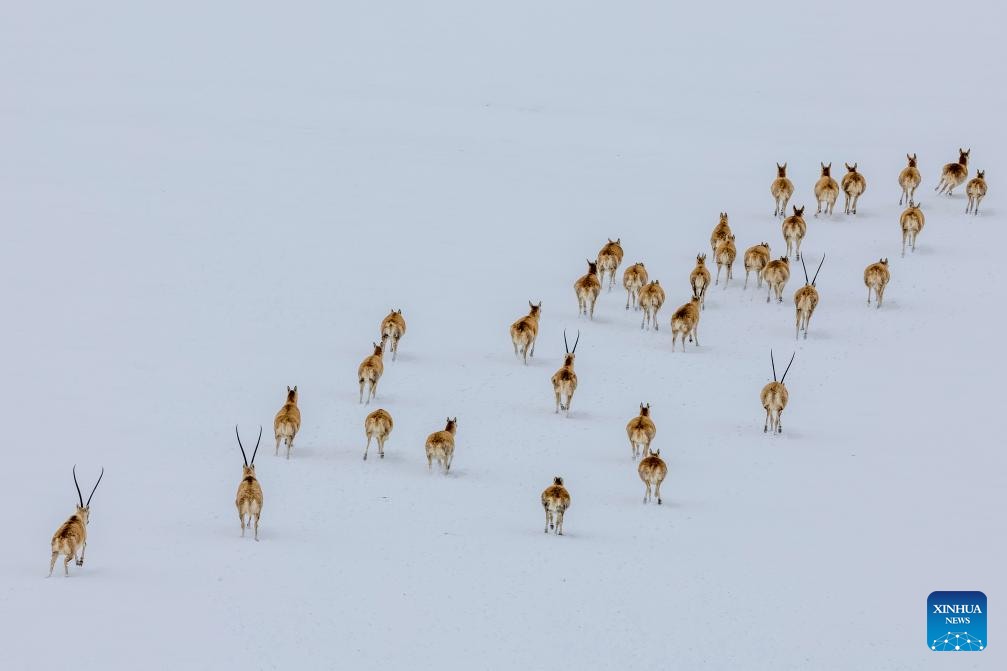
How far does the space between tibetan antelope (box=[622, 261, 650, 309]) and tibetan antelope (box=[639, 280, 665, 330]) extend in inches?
35.8

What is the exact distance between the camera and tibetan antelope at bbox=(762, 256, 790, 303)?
28.3 m

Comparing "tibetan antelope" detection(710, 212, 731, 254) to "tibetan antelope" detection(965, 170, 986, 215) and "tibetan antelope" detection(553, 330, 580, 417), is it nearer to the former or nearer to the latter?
"tibetan antelope" detection(965, 170, 986, 215)

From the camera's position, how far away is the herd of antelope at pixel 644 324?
18531mm

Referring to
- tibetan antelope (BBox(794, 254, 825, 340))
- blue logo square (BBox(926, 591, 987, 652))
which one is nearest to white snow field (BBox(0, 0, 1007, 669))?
blue logo square (BBox(926, 591, 987, 652))

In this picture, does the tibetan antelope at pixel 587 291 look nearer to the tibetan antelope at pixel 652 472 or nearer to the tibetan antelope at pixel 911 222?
the tibetan antelope at pixel 911 222

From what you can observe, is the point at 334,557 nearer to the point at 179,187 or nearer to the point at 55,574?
the point at 55,574

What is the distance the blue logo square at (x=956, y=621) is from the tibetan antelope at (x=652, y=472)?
13.1 feet

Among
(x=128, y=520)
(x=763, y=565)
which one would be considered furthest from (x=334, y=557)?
(x=763, y=565)

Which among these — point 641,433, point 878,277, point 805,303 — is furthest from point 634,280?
point 641,433

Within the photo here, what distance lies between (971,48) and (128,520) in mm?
43971

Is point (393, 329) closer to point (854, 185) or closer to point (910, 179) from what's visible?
point (854, 185)

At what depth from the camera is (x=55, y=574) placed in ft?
55.3

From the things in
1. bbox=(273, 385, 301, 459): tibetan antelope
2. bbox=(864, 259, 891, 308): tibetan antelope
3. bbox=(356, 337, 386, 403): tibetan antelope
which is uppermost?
bbox=(864, 259, 891, 308): tibetan antelope

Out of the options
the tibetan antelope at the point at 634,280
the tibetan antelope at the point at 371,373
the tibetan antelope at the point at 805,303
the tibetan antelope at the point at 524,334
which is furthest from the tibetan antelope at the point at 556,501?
the tibetan antelope at the point at 634,280
